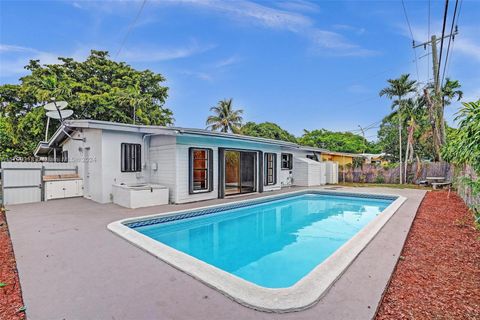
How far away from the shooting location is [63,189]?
9.98m

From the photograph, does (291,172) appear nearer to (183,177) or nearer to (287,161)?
(287,161)

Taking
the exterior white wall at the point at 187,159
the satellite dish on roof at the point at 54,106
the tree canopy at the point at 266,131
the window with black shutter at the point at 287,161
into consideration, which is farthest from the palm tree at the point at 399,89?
the satellite dish on roof at the point at 54,106

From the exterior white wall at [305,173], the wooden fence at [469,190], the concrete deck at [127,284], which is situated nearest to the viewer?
the concrete deck at [127,284]

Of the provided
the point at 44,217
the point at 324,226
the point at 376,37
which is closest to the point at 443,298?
the point at 324,226

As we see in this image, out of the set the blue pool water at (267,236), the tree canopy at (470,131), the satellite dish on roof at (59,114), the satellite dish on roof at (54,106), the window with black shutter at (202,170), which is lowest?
the blue pool water at (267,236)

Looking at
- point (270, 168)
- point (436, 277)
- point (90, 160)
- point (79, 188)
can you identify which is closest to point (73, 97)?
point (79, 188)

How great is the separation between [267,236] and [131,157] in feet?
18.9

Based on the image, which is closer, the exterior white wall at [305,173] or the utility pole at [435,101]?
the utility pole at [435,101]

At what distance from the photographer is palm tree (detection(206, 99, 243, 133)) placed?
2862 centimetres

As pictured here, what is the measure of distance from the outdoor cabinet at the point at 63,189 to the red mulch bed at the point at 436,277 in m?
10.8

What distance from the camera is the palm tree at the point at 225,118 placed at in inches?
1127

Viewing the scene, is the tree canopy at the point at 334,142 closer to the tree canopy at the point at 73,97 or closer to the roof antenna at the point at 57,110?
the tree canopy at the point at 73,97

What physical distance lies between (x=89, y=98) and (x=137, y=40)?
8068 millimetres

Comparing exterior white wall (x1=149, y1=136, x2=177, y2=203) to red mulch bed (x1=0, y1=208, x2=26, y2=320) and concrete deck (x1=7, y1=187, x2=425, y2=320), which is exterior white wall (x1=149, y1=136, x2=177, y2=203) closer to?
concrete deck (x1=7, y1=187, x2=425, y2=320)
